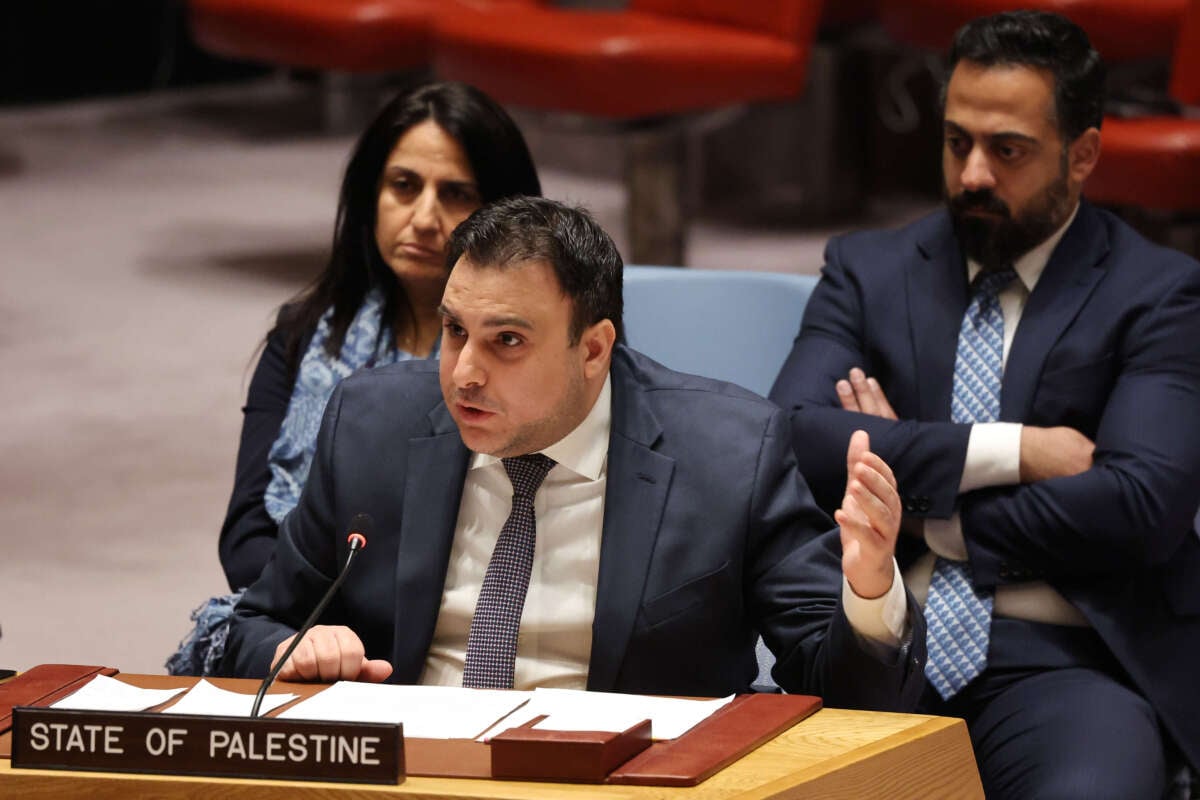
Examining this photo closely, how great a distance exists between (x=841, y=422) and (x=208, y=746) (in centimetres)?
128

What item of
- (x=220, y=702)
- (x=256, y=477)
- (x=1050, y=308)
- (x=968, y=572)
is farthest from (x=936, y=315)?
(x=220, y=702)

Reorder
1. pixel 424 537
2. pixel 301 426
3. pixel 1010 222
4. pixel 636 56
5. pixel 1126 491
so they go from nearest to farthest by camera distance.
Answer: pixel 424 537 → pixel 1126 491 → pixel 1010 222 → pixel 301 426 → pixel 636 56

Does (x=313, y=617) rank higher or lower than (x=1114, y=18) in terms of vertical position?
lower

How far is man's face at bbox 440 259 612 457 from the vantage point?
2242 millimetres

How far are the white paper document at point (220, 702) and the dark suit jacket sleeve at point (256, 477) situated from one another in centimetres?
90

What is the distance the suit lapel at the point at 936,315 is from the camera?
289 cm

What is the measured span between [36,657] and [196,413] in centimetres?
166

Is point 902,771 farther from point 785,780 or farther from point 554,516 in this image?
point 554,516

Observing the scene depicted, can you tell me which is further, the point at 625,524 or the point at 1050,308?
the point at 1050,308

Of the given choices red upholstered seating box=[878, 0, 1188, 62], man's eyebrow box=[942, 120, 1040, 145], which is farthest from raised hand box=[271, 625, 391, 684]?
red upholstered seating box=[878, 0, 1188, 62]

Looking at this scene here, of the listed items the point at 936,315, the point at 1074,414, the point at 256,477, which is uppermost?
the point at 936,315

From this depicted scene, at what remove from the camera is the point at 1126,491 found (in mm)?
2664

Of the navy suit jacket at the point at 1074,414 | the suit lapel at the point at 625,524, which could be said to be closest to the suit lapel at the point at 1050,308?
the navy suit jacket at the point at 1074,414

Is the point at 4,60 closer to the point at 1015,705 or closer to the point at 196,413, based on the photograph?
the point at 196,413
